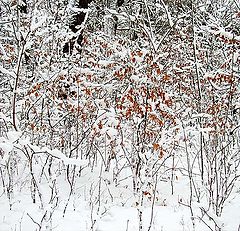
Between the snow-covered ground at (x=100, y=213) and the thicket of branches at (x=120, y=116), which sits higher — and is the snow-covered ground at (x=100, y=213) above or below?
below

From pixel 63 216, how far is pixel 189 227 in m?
1.47

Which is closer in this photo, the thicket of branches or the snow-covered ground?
the snow-covered ground

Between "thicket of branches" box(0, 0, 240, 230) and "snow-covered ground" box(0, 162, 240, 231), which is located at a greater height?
"thicket of branches" box(0, 0, 240, 230)

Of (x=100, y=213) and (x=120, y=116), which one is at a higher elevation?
(x=120, y=116)

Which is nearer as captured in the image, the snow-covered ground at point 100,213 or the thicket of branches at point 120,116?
the snow-covered ground at point 100,213

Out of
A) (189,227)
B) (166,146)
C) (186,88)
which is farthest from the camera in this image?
(186,88)

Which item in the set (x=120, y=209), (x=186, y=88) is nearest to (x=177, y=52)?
(x=186, y=88)

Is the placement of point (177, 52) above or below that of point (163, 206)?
above

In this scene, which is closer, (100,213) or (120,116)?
(100,213)

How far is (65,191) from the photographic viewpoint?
5660 millimetres

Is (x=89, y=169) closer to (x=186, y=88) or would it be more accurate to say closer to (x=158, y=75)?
(x=158, y=75)

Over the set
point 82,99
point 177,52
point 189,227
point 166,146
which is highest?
point 177,52

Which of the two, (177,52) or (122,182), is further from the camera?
(177,52)

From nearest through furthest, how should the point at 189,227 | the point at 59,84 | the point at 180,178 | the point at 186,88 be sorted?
the point at 189,227, the point at 59,84, the point at 180,178, the point at 186,88
